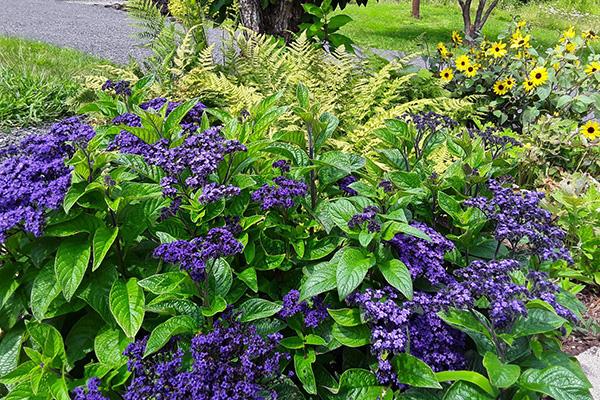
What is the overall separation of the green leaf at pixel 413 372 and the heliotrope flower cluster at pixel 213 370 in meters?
0.43

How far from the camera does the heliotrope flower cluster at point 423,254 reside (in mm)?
1729

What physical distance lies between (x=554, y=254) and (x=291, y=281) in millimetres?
1018

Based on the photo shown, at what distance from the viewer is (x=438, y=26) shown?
44.9 feet

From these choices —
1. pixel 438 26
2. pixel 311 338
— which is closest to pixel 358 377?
pixel 311 338

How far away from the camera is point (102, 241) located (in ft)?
5.44

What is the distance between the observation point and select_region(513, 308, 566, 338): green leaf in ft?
4.75

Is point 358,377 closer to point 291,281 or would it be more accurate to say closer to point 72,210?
point 291,281

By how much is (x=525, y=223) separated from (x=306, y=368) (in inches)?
41.5

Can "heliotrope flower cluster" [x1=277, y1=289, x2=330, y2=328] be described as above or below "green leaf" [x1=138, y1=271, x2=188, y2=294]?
below

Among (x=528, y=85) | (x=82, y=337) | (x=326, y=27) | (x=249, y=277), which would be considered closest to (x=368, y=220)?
(x=249, y=277)

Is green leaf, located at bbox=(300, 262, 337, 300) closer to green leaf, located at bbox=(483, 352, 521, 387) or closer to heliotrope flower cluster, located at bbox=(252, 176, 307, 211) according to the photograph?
heliotrope flower cluster, located at bbox=(252, 176, 307, 211)

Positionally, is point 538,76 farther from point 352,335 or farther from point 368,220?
point 352,335

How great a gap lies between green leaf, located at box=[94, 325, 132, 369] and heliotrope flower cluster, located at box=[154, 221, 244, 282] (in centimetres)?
41

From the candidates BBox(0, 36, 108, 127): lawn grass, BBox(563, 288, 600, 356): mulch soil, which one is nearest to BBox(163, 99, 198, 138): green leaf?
BBox(563, 288, 600, 356): mulch soil
